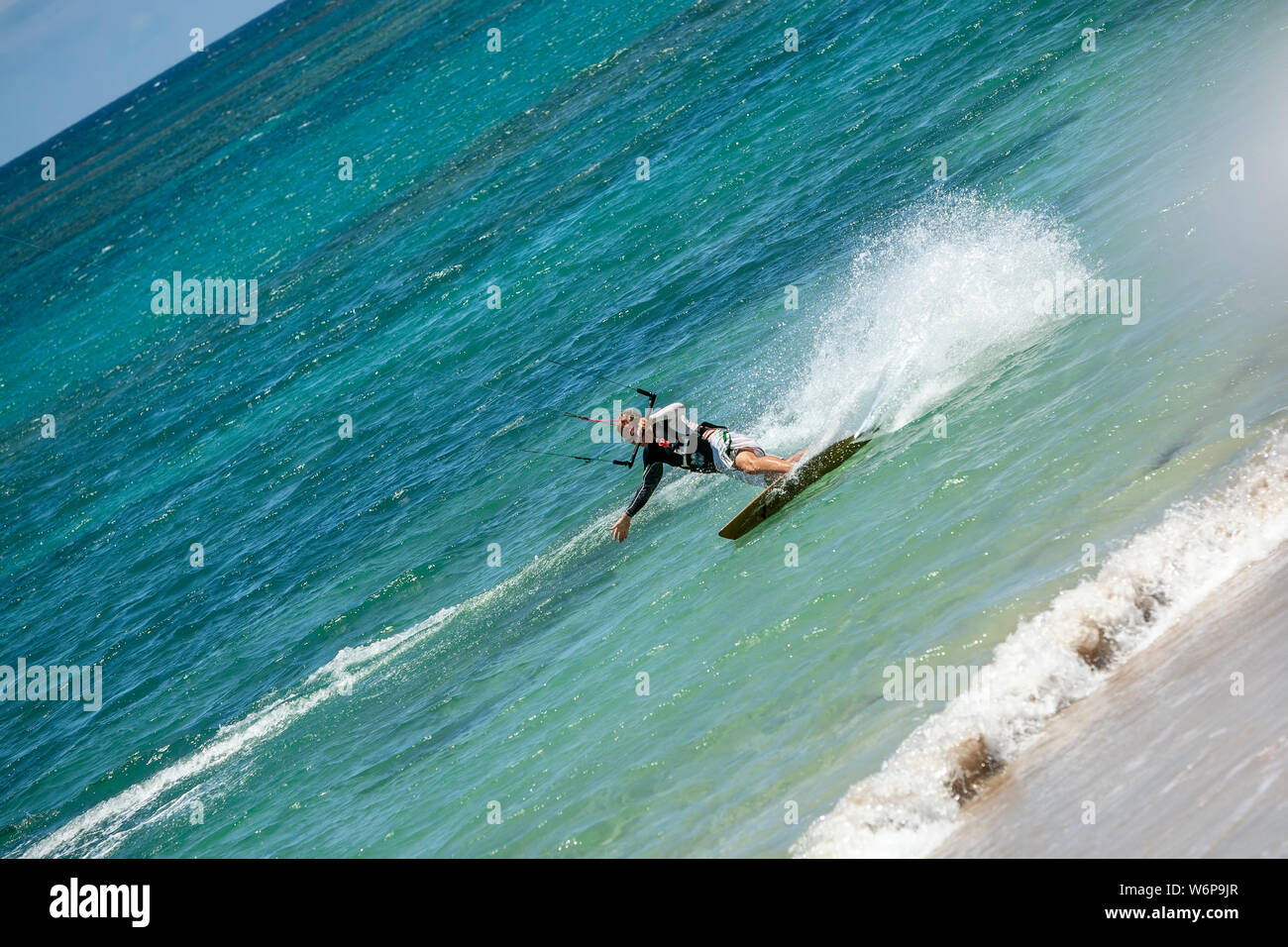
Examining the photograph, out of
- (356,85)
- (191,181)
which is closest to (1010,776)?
(356,85)

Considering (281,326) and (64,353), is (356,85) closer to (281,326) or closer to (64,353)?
(64,353)

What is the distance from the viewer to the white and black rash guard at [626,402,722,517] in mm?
14258

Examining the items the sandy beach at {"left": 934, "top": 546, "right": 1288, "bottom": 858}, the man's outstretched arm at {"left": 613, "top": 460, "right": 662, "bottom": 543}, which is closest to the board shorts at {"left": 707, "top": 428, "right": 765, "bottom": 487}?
the man's outstretched arm at {"left": 613, "top": 460, "right": 662, "bottom": 543}

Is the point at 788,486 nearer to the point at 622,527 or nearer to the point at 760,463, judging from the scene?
the point at 760,463

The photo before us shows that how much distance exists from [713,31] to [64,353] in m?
35.2

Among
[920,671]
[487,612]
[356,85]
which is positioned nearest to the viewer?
[920,671]

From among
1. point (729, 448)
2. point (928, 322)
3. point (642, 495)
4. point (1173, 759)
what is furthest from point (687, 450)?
point (1173, 759)

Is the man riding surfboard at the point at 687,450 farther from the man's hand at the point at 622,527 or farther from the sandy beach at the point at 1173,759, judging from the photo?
the sandy beach at the point at 1173,759

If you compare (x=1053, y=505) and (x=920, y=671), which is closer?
(x=920, y=671)

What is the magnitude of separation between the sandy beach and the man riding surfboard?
6.37 meters

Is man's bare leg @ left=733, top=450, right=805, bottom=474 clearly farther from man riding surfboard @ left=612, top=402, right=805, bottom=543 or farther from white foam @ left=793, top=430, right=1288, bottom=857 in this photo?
white foam @ left=793, top=430, right=1288, bottom=857
